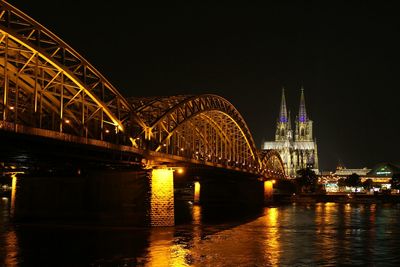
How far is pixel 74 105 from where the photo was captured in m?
63.2

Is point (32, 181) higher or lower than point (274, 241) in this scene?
higher

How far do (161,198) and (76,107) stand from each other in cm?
1743

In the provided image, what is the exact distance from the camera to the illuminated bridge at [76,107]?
40531mm

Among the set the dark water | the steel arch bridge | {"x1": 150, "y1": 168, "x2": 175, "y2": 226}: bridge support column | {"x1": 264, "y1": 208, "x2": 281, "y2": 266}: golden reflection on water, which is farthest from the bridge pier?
{"x1": 150, "y1": 168, "x2": 175, "y2": 226}: bridge support column

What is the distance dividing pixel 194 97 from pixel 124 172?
21.5 m

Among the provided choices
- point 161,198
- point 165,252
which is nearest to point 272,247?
point 165,252

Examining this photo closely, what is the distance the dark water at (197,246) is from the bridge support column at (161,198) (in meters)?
1.83

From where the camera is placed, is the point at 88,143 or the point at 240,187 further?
the point at 240,187

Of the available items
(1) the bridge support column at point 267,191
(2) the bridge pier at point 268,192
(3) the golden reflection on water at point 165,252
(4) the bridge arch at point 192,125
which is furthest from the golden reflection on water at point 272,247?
(1) the bridge support column at point 267,191

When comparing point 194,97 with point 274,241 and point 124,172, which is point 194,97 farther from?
point 274,241

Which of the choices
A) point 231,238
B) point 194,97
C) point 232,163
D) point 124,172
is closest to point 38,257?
point 231,238

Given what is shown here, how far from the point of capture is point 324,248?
40.8m

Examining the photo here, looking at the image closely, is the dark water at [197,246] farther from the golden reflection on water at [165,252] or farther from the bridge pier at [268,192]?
the bridge pier at [268,192]

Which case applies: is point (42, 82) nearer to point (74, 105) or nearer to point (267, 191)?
point (74, 105)
